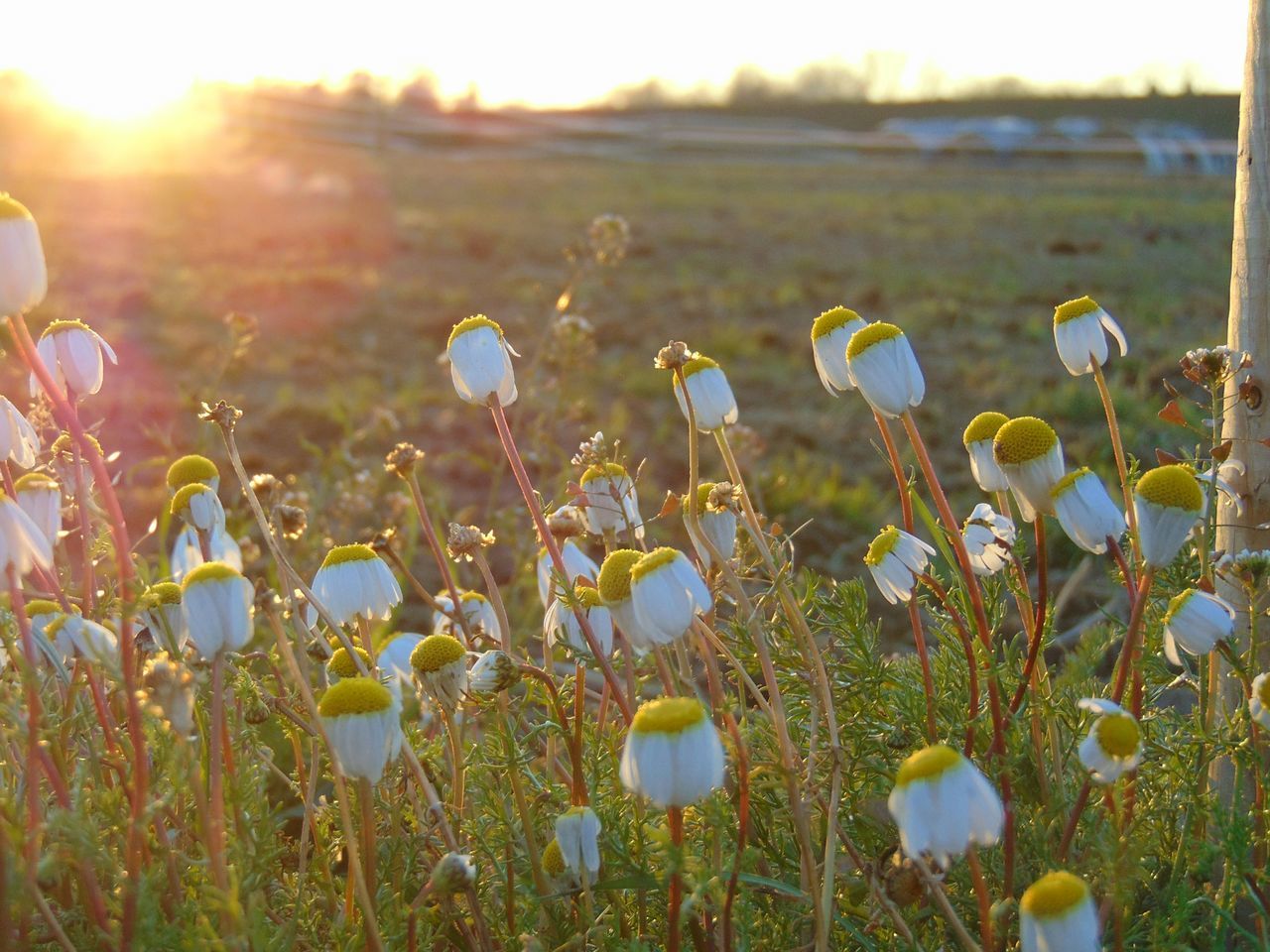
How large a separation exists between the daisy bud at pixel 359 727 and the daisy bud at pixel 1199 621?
75 cm

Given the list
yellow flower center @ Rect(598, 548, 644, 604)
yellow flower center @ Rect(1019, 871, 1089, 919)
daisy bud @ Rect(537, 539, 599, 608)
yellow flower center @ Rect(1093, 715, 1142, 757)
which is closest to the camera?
yellow flower center @ Rect(1019, 871, 1089, 919)

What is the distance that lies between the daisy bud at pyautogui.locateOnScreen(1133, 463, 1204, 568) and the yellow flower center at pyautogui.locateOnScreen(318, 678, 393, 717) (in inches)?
28.1

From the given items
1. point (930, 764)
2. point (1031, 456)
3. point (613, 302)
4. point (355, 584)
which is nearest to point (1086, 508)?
point (1031, 456)

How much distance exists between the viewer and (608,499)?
5.08 feet

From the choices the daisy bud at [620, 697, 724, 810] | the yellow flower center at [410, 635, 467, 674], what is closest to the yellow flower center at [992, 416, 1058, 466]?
the daisy bud at [620, 697, 724, 810]

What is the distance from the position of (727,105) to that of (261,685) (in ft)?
111

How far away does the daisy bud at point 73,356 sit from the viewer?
140cm

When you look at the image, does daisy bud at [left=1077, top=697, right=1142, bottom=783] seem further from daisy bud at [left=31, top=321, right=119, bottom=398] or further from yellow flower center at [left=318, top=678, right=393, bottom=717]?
daisy bud at [left=31, top=321, right=119, bottom=398]

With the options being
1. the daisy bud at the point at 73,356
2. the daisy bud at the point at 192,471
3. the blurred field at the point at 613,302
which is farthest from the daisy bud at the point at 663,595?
the blurred field at the point at 613,302

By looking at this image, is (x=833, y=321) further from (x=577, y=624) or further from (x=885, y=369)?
(x=577, y=624)

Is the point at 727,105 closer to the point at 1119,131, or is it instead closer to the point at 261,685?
the point at 1119,131

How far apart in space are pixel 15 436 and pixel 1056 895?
119 centimetres

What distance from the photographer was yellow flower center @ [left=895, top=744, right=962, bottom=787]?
97cm

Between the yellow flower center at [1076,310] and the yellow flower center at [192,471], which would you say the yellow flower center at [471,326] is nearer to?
the yellow flower center at [192,471]
